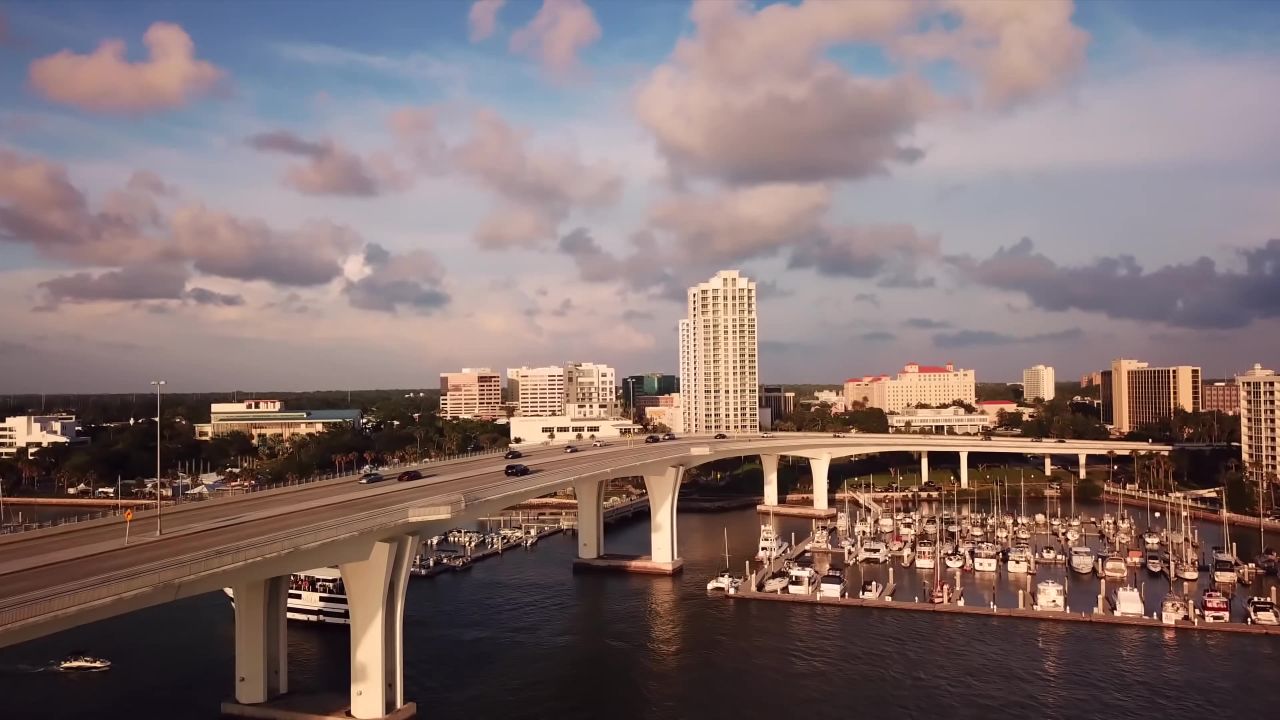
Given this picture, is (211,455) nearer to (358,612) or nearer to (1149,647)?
(358,612)

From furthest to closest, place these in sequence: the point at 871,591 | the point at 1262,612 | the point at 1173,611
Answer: the point at 871,591 < the point at 1173,611 < the point at 1262,612

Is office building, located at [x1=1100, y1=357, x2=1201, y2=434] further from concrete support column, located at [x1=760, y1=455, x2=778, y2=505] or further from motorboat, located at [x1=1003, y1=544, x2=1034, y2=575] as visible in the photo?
motorboat, located at [x1=1003, y1=544, x2=1034, y2=575]

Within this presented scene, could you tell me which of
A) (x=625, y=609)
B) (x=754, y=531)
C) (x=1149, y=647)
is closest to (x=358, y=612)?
(x=625, y=609)

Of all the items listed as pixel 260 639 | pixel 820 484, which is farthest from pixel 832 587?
pixel 820 484

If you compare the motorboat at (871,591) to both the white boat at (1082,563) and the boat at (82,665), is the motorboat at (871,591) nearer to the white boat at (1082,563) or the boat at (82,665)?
the white boat at (1082,563)

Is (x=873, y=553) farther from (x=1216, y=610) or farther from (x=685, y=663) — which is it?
(x=685, y=663)

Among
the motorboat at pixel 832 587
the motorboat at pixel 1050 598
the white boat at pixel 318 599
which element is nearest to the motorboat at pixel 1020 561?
the motorboat at pixel 1050 598

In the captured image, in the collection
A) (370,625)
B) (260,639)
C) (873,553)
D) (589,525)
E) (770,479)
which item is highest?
(370,625)
